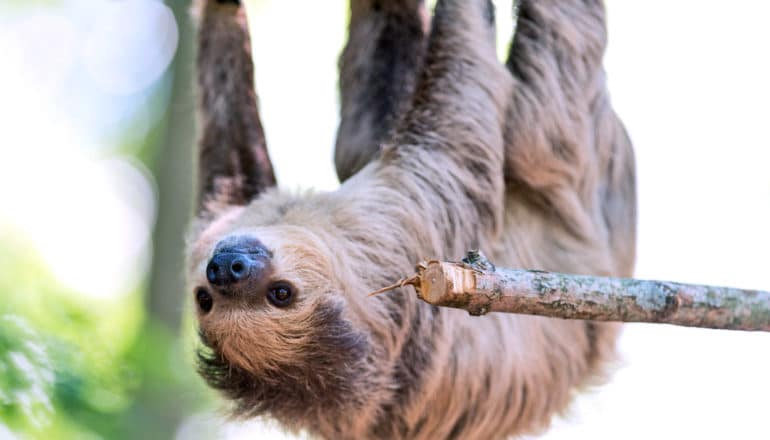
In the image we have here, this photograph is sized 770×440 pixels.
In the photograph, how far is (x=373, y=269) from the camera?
5.75 metres

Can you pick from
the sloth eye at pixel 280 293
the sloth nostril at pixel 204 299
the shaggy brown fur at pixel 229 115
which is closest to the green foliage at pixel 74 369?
the sloth nostril at pixel 204 299

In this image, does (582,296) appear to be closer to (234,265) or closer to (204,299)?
(234,265)

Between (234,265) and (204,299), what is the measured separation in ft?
1.73

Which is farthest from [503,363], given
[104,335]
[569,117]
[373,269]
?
[104,335]

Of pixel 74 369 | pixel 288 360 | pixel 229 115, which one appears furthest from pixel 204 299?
pixel 229 115

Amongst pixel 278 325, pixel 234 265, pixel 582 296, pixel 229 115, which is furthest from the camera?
pixel 229 115

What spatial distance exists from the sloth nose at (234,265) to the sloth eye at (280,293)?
136mm

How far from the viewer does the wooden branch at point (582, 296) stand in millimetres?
3246

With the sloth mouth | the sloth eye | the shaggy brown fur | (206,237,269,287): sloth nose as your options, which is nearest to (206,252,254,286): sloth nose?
(206,237,269,287): sloth nose

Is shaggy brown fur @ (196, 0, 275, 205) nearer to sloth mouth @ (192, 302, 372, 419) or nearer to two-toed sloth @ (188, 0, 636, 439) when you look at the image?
two-toed sloth @ (188, 0, 636, 439)

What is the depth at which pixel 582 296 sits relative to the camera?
11.4ft

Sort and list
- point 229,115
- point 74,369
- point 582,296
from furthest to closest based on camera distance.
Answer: point 229,115 < point 74,369 < point 582,296

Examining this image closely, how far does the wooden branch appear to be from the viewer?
3.25 metres

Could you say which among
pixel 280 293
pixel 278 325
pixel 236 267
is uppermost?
pixel 236 267
